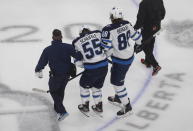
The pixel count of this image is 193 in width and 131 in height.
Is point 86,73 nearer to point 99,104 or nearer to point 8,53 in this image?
point 99,104

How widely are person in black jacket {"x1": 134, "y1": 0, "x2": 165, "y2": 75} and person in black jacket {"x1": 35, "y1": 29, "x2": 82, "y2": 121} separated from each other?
1623 millimetres

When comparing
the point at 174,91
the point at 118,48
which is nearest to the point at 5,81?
the point at 118,48

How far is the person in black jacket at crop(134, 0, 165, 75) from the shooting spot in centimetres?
655

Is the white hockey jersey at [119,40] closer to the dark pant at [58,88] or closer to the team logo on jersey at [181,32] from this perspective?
the dark pant at [58,88]

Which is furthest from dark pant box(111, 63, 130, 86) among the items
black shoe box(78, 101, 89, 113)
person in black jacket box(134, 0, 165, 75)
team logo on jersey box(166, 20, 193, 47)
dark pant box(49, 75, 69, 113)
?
team logo on jersey box(166, 20, 193, 47)

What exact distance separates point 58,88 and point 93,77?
19.2 inches

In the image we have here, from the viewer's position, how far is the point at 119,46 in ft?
18.1

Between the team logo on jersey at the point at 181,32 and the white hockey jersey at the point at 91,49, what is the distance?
9.64ft

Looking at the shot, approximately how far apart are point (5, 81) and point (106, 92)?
5.42 feet

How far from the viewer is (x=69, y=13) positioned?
370 inches

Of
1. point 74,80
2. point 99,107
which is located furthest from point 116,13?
point 74,80

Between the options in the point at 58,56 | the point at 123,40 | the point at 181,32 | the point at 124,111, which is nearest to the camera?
the point at 58,56

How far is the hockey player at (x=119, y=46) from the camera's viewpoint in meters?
5.45

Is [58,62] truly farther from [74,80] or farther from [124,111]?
[74,80]
